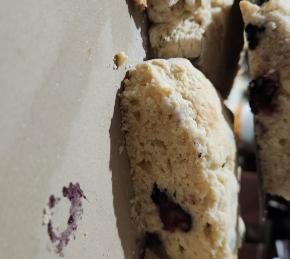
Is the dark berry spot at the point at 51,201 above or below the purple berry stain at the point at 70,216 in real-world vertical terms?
above

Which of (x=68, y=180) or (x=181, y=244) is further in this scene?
(x=181, y=244)

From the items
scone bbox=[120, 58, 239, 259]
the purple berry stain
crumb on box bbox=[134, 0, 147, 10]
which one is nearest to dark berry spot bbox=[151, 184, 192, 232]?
scone bbox=[120, 58, 239, 259]

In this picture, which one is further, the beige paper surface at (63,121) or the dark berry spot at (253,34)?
the dark berry spot at (253,34)

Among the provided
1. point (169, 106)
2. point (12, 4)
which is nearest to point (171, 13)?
point (169, 106)

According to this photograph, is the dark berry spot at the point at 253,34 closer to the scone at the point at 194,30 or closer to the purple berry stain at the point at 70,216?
the scone at the point at 194,30

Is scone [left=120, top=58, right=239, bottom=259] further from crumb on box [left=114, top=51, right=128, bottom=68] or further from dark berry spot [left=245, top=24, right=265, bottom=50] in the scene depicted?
dark berry spot [left=245, top=24, right=265, bottom=50]

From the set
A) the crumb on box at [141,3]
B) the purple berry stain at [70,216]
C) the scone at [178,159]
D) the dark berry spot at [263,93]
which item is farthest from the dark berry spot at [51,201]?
the dark berry spot at [263,93]

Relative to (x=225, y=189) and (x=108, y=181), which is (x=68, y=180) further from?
(x=225, y=189)
